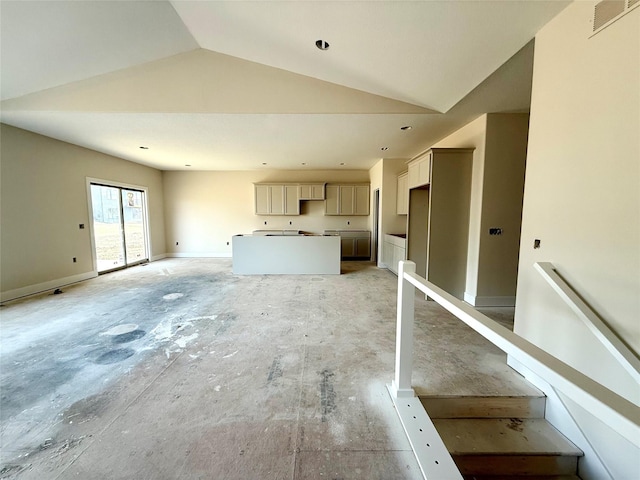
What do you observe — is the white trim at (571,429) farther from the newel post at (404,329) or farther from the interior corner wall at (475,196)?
the interior corner wall at (475,196)

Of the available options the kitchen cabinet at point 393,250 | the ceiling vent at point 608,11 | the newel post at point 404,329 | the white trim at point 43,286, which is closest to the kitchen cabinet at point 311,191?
the kitchen cabinet at point 393,250

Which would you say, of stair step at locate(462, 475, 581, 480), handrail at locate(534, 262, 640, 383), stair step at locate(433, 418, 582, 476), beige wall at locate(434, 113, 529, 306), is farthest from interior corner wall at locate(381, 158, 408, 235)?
stair step at locate(462, 475, 581, 480)

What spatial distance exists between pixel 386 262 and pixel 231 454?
4.96 metres

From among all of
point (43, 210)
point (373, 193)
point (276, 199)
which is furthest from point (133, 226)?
point (373, 193)

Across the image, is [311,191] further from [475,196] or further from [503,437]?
[503,437]

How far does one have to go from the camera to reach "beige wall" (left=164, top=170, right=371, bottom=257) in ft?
24.5

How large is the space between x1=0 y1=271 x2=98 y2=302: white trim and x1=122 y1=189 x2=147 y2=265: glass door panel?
124 cm

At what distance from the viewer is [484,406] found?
180 cm

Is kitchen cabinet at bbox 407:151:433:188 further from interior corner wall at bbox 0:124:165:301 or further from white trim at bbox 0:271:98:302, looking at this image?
white trim at bbox 0:271:98:302

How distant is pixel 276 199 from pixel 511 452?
6699 mm

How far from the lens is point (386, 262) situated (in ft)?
19.2

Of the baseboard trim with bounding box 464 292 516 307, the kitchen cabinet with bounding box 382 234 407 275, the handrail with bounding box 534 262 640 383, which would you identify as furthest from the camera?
the kitchen cabinet with bounding box 382 234 407 275

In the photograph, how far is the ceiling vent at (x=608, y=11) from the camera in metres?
1.34

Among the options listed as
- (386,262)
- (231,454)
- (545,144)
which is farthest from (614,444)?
(386,262)
